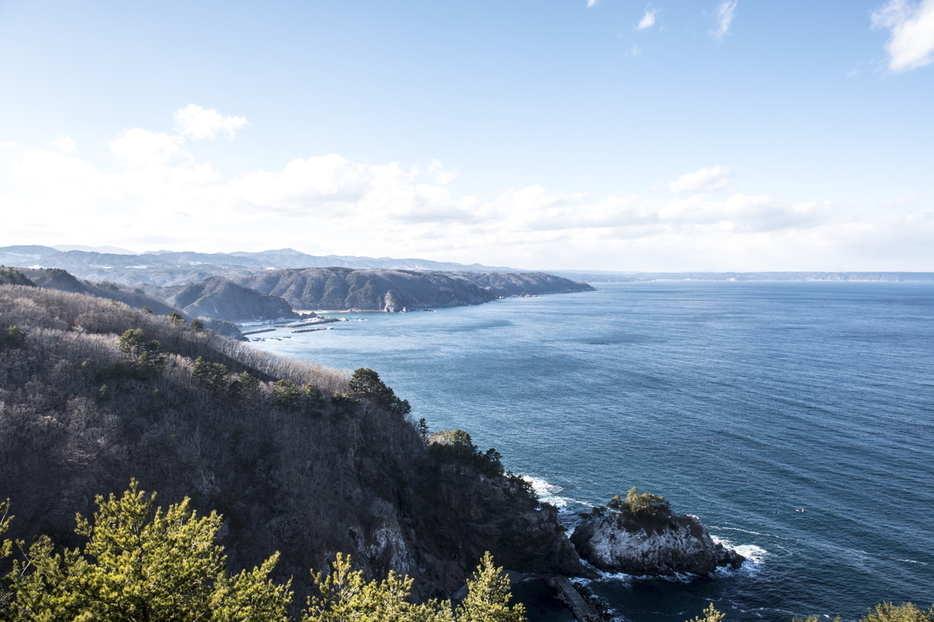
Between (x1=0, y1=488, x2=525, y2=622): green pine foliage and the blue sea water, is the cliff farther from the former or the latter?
(x1=0, y1=488, x2=525, y2=622): green pine foliage

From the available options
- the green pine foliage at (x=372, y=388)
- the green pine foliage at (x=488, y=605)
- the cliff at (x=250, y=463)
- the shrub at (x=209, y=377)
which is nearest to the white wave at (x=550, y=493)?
the cliff at (x=250, y=463)

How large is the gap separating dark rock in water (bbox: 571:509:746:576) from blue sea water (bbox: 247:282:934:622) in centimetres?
141

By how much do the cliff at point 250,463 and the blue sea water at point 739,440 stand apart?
→ 37.6 feet

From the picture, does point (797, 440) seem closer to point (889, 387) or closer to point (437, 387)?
point (889, 387)

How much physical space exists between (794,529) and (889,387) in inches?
2479

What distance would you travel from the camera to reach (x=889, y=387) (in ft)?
297

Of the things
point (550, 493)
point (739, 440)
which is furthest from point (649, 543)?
point (739, 440)

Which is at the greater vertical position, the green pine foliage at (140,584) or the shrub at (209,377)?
the green pine foliage at (140,584)

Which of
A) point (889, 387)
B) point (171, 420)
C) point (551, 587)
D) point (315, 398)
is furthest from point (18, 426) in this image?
point (889, 387)

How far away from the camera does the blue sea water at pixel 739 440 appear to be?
42.1 metres

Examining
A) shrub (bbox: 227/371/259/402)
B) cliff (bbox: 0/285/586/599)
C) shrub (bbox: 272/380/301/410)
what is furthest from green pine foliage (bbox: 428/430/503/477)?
shrub (bbox: 227/371/259/402)

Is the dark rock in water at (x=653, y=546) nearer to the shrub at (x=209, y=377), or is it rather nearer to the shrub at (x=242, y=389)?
the shrub at (x=242, y=389)

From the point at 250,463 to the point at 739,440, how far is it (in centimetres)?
6250

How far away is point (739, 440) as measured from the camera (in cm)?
6856
